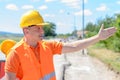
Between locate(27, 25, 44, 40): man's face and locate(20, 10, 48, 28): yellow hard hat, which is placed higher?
locate(20, 10, 48, 28): yellow hard hat

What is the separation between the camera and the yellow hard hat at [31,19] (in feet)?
14.2

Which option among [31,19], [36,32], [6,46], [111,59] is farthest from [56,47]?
[111,59]

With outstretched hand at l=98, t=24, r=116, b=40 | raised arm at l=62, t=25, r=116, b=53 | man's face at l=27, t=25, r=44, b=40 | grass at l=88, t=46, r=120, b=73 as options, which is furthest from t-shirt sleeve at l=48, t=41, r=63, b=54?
grass at l=88, t=46, r=120, b=73

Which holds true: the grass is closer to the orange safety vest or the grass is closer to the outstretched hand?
the outstretched hand

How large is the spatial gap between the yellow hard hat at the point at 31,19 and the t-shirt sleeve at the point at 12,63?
34 cm

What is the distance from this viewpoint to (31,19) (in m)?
4.35

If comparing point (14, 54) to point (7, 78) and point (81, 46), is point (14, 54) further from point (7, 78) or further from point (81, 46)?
point (81, 46)

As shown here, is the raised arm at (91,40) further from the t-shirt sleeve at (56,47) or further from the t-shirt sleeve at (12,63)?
the t-shirt sleeve at (12,63)

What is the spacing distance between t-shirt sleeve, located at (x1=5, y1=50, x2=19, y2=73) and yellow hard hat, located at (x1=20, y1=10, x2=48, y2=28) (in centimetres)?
34

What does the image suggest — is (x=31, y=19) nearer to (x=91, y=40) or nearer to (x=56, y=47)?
(x=56, y=47)

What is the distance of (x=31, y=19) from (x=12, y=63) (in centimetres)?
52

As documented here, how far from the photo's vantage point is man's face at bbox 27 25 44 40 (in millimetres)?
4352

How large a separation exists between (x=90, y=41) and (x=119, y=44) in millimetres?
34918

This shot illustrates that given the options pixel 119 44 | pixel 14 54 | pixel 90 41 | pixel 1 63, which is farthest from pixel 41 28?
pixel 119 44
